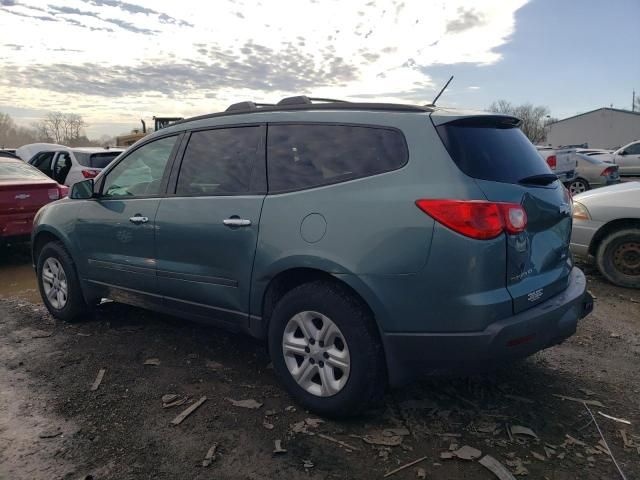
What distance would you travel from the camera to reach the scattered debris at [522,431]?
9.39ft

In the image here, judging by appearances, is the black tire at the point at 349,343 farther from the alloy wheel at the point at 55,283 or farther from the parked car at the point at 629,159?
the parked car at the point at 629,159

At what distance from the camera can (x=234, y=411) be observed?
317cm

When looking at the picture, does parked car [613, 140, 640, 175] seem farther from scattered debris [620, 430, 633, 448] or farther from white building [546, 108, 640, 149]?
white building [546, 108, 640, 149]

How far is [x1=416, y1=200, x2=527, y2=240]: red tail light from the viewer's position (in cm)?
256

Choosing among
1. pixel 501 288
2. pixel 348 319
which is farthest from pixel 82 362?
pixel 501 288

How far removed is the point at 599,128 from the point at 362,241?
83.1 meters

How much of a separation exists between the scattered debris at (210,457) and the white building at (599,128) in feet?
244

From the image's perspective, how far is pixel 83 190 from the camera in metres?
4.55

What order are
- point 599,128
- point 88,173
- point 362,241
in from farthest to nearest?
1. point 599,128
2. point 88,173
3. point 362,241

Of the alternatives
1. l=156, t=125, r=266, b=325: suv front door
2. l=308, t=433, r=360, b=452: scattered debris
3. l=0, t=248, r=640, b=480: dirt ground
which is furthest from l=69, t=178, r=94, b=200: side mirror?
l=308, t=433, r=360, b=452: scattered debris

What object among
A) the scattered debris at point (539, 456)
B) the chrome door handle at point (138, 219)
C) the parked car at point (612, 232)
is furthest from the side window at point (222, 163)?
the parked car at point (612, 232)

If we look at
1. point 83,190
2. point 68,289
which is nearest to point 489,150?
point 83,190

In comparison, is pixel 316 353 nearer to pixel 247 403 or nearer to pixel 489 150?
A: pixel 247 403

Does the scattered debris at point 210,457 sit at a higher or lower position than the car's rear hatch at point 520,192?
lower
